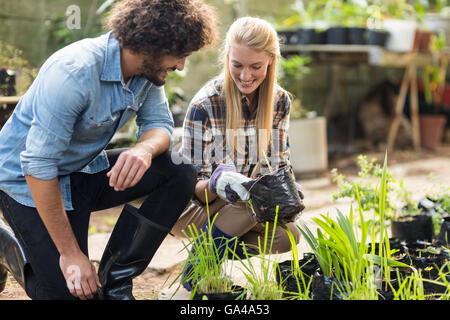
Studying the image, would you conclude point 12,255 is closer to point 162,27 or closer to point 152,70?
point 152,70

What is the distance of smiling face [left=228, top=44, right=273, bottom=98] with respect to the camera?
6.41 feet

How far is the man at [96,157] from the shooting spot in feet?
4.89

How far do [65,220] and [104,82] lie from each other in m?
0.41

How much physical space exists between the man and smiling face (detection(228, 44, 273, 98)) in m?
0.30

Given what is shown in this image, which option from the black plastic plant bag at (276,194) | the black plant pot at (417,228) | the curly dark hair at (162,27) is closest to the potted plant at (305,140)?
the black plant pot at (417,228)

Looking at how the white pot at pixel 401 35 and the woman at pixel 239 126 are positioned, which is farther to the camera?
the white pot at pixel 401 35

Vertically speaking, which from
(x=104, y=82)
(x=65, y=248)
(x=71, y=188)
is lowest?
(x=65, y=248)

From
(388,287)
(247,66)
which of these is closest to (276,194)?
(388,287)

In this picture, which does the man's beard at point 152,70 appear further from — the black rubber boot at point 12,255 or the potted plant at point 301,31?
the potted plant at point 301,31

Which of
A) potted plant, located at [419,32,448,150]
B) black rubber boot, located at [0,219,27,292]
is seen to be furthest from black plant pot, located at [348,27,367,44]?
black rubber boot, located at [0,219,27,292]

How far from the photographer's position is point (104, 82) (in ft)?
5.27

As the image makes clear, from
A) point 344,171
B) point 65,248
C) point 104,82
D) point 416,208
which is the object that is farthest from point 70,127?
point 344,171
